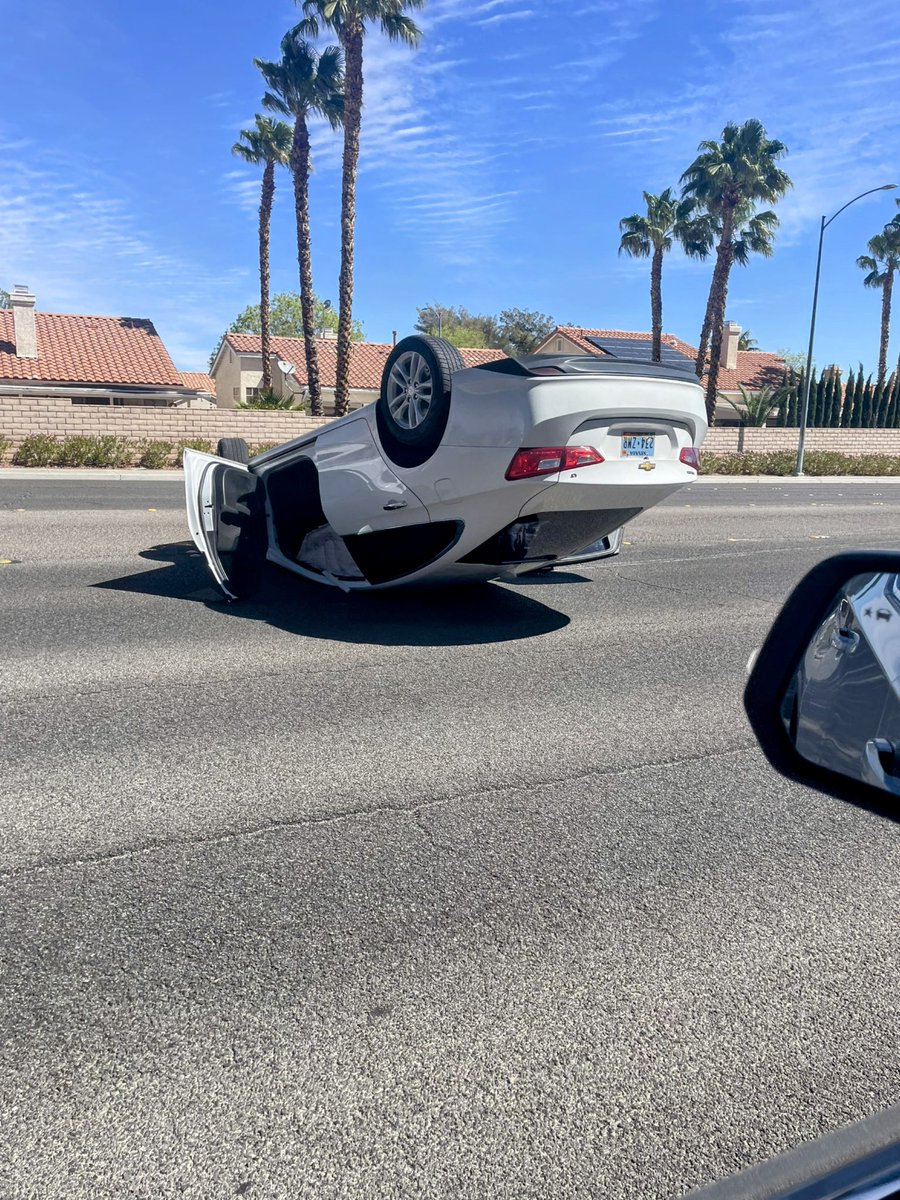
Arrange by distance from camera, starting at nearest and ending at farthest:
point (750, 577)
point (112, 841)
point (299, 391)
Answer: point (112, 841) → point (750, 577) → point (299, 391)

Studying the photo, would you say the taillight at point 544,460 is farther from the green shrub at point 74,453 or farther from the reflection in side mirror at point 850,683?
the green shrub at point 74,453

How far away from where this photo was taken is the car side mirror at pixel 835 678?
1.74m

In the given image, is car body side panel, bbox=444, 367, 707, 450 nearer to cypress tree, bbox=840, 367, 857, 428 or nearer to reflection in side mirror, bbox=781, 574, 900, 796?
reflection in side mirror, bbox=781, 574, 900, 796

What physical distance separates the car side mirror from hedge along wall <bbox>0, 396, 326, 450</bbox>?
23.7 metres

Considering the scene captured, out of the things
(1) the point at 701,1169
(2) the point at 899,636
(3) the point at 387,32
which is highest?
(3) the point at 387,32

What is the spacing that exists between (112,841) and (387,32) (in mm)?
32409

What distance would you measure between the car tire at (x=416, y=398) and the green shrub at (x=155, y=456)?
17188 millimetres

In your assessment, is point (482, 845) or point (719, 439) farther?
A: point (719, 439)

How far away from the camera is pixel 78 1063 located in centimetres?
235

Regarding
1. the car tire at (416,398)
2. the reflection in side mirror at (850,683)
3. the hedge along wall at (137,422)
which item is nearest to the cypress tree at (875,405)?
the hedge along wall at (137,422)

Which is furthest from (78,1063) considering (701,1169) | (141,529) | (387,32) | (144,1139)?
(387,32)

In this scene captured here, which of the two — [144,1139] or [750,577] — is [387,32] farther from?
[144,1139]

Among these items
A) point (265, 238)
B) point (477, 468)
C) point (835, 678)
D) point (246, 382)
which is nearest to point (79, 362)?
point (265, 238)

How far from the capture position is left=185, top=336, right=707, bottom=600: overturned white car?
5617 mm
